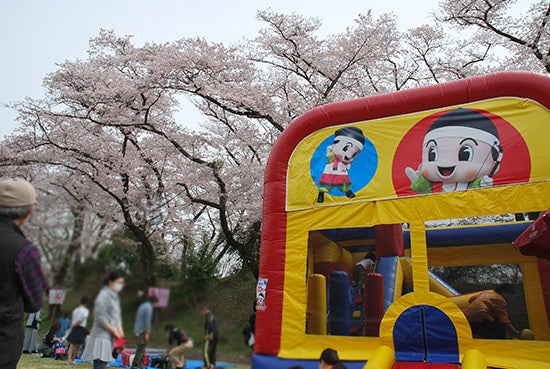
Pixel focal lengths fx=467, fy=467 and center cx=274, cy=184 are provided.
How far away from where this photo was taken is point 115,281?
1.92 meters

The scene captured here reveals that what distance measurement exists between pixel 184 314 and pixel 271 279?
319 cm

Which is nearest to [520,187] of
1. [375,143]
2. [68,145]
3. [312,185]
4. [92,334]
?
[375,143]

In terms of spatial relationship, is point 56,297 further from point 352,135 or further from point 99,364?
point 352,135

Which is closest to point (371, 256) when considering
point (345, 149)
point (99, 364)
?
point (345, 149)

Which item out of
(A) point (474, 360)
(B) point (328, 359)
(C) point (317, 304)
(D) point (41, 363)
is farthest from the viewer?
(D) point (41, 363)

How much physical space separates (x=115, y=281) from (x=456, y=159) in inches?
161

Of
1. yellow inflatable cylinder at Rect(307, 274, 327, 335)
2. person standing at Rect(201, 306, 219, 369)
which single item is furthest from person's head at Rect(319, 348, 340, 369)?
person standing at Rect(201, 306, 219, 369)

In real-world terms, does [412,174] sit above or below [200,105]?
below

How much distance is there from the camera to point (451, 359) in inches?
179

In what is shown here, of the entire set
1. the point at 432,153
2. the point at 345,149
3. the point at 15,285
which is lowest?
the point at 15,285

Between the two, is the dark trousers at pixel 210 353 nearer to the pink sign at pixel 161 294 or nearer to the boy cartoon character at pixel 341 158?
the pink sign at pixel 161 294

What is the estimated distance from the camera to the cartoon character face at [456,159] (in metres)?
4.92

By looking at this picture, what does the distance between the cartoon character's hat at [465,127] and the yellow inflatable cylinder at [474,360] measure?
2102 millimetres

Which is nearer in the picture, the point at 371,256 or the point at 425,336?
the point at 425,336
